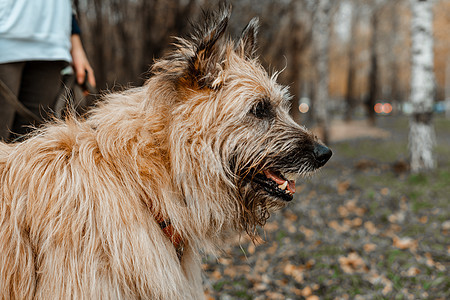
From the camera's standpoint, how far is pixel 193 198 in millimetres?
2250

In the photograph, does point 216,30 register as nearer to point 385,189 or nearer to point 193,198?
point 193,198

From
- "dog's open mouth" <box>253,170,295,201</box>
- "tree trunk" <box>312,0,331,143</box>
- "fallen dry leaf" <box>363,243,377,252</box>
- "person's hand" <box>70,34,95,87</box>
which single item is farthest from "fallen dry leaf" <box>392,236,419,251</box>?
"tree trunk" <box>312,0,331,143</box>

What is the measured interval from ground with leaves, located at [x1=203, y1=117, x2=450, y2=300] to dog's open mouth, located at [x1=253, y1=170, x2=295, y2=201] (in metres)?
0.44

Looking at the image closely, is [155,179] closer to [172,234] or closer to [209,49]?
[172,234]

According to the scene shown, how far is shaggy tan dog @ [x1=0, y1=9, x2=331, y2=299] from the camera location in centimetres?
193

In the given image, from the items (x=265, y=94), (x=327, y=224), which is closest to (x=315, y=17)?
(x=327, y=224)

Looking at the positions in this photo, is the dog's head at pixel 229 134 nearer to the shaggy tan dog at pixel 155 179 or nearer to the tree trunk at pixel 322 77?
the shaggy tan dog at pixel 155 179

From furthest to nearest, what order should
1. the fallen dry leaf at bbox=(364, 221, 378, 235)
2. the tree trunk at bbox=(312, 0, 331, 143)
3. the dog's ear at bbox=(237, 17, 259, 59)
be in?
the tree trunk at bbox=(312, 0, 331, 143) → the fallen dry leaf at bbox=(364, 221, 378, 235) → the dog's ear at bbox=(237, 17, 259, 59)

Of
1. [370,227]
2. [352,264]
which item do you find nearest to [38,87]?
[352,264]

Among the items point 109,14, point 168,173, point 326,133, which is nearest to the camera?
point 168,173

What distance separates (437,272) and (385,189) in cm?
386

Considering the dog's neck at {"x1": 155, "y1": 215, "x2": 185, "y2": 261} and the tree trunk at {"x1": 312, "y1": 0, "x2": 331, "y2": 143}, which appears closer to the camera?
the dog's neck at {"x1": 155, "y1": 215, "x2": 185, "y2": 261}

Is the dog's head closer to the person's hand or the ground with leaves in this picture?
the ground with leaves

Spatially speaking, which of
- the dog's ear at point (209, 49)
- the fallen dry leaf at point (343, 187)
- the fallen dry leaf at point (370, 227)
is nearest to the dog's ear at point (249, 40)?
the dog's ear at point (209, 49)
